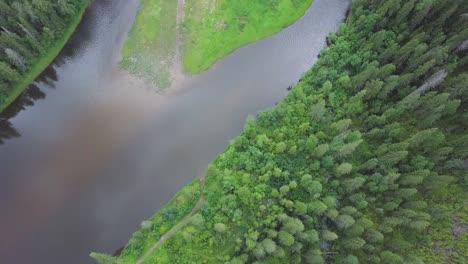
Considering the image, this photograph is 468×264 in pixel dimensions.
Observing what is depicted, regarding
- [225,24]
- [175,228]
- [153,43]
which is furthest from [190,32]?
[175,228]

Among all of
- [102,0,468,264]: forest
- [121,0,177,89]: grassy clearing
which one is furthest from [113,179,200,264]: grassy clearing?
[121,0,177,89]: grassy clearing

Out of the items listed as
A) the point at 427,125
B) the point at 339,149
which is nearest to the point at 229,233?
the point at 339,149

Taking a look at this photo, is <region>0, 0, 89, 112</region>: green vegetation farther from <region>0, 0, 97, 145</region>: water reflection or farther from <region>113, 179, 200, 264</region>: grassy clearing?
<region>113, 179, 200, 264</region>: grassy clearing

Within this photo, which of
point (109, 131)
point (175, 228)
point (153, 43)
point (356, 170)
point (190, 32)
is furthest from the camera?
point (190, 32)

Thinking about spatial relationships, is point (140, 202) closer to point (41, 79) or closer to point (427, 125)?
point (41, 79)

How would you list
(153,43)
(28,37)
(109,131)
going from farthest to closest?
(153,43), (28,37), (109,131)

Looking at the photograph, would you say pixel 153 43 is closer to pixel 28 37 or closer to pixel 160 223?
pixel 28 37
